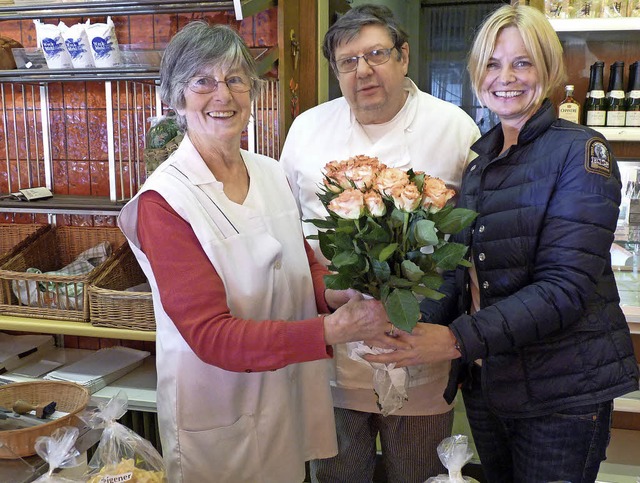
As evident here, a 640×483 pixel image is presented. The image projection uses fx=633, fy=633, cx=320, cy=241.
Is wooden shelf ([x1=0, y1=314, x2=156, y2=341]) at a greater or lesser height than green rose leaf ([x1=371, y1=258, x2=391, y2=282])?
lesser

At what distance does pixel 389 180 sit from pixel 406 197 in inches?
1.9

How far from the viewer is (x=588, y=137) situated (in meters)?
1.38

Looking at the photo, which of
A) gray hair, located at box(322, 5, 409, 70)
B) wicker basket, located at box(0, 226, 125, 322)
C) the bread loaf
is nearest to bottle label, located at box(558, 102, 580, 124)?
gray hair, located at box(322, 5, 409, 70)

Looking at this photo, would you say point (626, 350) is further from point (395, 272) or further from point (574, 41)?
point (574, 41)

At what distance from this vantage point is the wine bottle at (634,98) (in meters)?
2.38

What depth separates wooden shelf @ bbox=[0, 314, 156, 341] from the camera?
2.27m

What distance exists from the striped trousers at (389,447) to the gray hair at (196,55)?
3.45 feet

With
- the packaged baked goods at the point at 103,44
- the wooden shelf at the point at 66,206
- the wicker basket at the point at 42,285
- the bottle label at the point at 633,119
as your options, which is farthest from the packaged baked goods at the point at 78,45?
the bottle label at the point at 633,119

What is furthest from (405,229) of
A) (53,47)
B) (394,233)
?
(53,47)

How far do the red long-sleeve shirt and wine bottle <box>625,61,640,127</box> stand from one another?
5.47 ft

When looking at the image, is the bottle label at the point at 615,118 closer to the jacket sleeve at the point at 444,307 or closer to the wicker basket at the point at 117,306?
the jacket sleeve at the point at 444,307

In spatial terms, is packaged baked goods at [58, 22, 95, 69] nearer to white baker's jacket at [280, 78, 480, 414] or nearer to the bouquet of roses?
white baker's jacket at [280, 78, 480, 414]

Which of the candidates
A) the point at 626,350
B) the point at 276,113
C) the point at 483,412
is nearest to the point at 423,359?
the point at 483,412

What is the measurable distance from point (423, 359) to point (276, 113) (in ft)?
4.62
